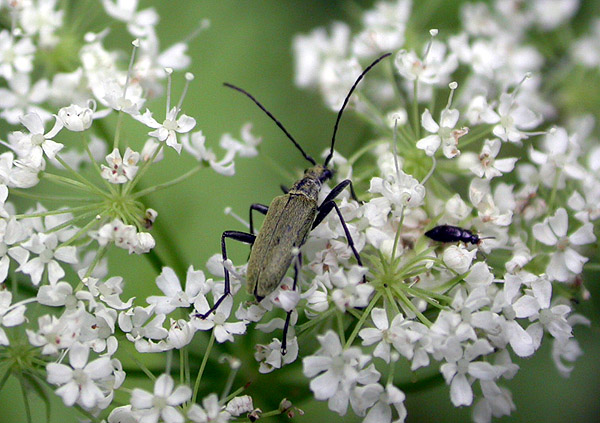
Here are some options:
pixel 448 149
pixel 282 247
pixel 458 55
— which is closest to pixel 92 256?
pixel 282 247

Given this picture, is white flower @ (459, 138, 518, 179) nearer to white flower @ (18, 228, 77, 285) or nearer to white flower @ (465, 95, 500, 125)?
white flower @ (465, 95, 500, 125)

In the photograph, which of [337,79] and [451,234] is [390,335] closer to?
[451,234]

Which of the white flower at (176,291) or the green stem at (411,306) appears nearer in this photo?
the green stem at (411,306)

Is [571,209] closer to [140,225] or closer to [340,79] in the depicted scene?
[340,79]

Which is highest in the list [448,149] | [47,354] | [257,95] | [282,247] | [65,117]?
[257,95]

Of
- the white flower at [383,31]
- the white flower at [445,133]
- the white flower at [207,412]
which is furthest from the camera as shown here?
the white flower at [383,31]

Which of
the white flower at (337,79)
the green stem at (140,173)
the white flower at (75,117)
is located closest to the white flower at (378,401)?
the green stem at (140,173)

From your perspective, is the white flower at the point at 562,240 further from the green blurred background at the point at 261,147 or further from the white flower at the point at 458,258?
the green blurred background at the point at 261,147
